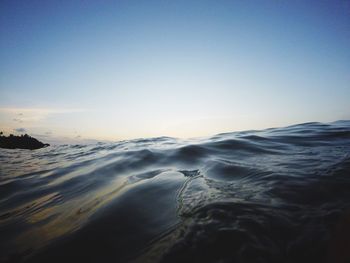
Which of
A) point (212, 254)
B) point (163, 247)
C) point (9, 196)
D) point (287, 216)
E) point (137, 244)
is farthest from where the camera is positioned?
point (9, 196)

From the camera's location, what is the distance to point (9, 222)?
2488mm

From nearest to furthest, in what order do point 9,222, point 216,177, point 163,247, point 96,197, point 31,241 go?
1. point 163,247
2. point 31,241
3. point 9,222
4. point 96,197
5. point 216,177

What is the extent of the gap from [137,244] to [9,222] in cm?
200

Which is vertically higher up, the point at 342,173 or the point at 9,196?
the point at 342,173

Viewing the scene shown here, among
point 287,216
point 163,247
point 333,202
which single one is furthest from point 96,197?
point 333,202

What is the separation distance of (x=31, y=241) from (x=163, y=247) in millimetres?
1364

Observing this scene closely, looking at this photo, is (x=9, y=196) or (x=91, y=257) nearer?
(x=91, y=257)

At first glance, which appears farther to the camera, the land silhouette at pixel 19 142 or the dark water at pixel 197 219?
the land silhouette at pixel 19 142

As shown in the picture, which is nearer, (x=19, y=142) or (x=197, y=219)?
(x=197, y=219)

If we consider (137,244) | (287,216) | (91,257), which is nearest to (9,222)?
(91,257)

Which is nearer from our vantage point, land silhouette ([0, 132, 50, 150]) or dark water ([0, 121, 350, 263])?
dark water ([0, 121, 350, 263])

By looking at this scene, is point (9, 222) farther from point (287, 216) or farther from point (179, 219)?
point (287, 216)

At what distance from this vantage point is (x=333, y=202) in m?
1.86

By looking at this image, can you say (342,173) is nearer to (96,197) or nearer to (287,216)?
(287,216)
